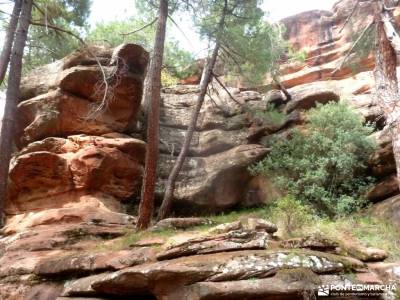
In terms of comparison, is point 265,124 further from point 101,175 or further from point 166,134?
point 101,175

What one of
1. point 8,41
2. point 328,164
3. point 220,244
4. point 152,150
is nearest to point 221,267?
point 220,244

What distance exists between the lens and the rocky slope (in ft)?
22.2

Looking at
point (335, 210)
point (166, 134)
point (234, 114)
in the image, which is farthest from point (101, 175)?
point (335, 210)

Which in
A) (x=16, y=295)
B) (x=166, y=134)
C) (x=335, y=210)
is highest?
(x=166, y=134)

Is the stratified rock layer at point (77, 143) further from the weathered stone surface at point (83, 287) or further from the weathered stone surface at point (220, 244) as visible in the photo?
the weathered stone surface at point (220, 244)

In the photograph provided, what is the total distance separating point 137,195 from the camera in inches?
558

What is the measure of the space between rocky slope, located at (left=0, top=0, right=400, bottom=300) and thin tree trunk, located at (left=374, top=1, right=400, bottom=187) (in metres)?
2.41

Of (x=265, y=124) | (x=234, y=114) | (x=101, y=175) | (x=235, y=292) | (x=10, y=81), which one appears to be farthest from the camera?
(x=234, y=114)

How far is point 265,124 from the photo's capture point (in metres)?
15.9

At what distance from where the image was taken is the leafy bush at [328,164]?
1261cm

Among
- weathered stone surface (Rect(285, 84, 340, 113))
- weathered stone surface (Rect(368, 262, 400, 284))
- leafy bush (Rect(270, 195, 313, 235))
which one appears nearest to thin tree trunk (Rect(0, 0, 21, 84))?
leafy bush (Rect(270, 195, 313, 235))

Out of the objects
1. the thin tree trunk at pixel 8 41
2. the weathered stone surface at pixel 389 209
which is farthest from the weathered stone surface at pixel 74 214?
the weathered stone surface at pixel 389 209

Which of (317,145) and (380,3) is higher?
(380,3)

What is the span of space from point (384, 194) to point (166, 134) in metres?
8.48
